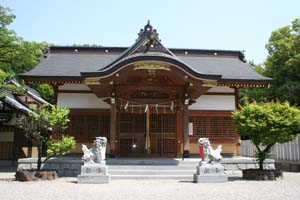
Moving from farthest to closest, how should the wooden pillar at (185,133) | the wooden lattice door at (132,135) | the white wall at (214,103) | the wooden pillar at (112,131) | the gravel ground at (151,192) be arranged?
1. the white wall at (214,103)
2. the wooden lattice door at (132,135)
3. the wooden pillar at (185,133)
4. the wooden pillar at (112,131)
5. the gravel ground at (151,192)

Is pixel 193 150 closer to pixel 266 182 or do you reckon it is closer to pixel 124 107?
pixel 124 107

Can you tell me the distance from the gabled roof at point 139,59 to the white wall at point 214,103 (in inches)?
46.5

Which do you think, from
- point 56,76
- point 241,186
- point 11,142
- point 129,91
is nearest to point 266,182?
point 241,186

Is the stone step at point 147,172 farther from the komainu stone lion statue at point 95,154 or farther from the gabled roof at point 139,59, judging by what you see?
the gabled roof at point 139,59

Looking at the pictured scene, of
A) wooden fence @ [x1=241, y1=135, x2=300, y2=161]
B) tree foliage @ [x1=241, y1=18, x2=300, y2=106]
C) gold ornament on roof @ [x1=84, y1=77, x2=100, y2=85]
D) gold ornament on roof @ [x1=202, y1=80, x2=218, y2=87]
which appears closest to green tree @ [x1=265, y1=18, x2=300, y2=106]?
tree foliage @ [x1=241, y1=18, x2=300, y2=106]

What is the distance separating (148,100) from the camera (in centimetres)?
1518

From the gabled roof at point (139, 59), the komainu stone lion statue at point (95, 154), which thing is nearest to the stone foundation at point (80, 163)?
the komainu stone lion statue at point (95, 154)

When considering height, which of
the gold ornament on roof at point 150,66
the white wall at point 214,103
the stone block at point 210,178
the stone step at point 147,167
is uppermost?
the gold ornament on roof at point 150,66

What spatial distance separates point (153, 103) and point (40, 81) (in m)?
5.40

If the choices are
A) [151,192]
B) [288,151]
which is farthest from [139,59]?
[288,151]

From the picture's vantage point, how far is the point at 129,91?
1491 centimetres

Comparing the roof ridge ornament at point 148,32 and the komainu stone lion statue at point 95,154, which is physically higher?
the roof ridge ornament at point 148,32

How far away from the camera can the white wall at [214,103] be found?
1636 centimetres

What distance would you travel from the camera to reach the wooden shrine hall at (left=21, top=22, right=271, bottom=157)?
13.7 metres
